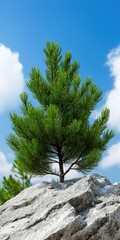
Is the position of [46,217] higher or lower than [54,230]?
higher

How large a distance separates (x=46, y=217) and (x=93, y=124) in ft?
12.6

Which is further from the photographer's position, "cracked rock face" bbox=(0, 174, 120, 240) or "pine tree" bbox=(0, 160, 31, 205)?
"pine tree" bbox=(0, 160, 31, 205)

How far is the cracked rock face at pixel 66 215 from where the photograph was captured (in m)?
5.30

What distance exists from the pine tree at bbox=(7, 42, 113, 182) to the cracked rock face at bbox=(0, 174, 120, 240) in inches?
67.5

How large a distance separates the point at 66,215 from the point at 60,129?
315 cm

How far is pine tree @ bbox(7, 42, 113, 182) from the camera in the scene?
8516 millimetres

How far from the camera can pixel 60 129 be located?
27.5 ft

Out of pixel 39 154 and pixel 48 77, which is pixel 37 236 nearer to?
pixel 39 154

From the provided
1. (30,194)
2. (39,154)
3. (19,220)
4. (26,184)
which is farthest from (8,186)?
(19,220)

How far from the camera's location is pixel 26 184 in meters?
16.8

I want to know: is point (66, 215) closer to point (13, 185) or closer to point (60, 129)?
point (60, 129)

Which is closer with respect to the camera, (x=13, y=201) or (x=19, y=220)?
(x=19, y=220)

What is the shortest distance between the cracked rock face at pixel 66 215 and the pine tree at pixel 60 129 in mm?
1715

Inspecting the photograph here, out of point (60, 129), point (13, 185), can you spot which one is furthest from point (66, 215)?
point (13, 185)
